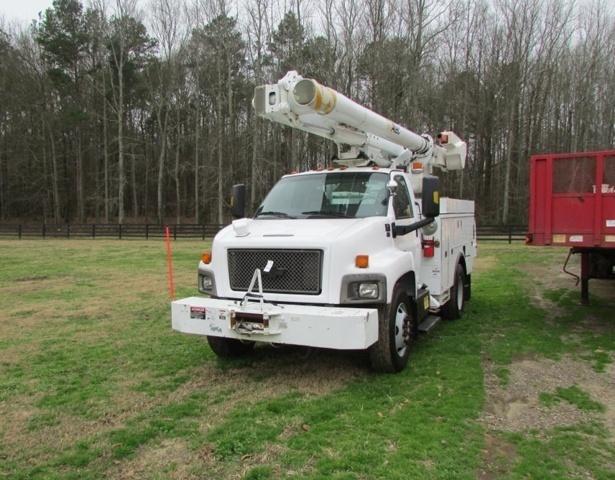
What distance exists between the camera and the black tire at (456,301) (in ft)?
27.5

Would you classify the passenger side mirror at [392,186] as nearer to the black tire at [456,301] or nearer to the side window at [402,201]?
the side window at [402,201]

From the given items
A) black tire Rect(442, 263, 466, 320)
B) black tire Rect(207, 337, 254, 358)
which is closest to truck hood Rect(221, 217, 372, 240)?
black tire Rect(207, 337, 254, 358)

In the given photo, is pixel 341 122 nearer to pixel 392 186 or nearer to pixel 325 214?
pixel 392 186

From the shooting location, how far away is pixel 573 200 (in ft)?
24.9

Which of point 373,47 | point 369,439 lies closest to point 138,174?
point 373,47

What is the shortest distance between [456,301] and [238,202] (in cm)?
392

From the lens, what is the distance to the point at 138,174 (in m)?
51.4

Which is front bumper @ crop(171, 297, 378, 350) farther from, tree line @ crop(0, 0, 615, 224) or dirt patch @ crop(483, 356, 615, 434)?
tree line @ crop(0, 0, 615, 224)

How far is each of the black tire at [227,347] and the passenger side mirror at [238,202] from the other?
166 centimetres

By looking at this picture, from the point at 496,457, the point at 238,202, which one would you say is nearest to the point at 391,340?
the point at 496,457

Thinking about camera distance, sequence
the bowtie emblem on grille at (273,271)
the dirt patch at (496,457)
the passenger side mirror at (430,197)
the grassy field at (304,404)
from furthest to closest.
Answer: the passenger side mirror at (430,197), the bowtie emblem on grille at (273,271), the grassy field at (304,404), the dirt patch at (496,457)

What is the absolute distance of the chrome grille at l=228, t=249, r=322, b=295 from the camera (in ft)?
17.3

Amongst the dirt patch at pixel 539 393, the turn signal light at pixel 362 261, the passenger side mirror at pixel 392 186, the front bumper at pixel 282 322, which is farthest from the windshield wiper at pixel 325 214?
the dirt patch at pixel 539 393

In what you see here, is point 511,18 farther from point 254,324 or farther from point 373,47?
point 254,324
